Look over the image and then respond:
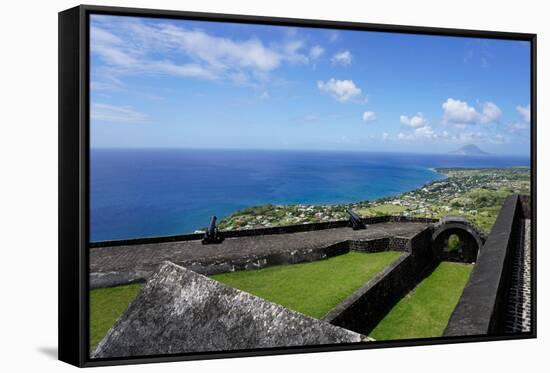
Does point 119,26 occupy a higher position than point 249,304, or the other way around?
point 119,26


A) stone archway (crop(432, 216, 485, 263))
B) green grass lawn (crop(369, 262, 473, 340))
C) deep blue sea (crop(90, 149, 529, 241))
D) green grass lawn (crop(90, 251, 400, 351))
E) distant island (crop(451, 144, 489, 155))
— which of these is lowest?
green grass lawn (crop(369, 262, 473, 340))

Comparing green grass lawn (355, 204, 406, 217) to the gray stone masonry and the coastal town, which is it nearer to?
the coastal town

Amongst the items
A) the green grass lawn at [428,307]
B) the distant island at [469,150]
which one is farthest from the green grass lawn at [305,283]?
the distant island at [469,150]

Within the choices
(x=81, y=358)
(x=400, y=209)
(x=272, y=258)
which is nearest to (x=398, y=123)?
(x=400, y=209)

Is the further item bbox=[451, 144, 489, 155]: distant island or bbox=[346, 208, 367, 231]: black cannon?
bbox=[451, 144, 489, 155]: distant island

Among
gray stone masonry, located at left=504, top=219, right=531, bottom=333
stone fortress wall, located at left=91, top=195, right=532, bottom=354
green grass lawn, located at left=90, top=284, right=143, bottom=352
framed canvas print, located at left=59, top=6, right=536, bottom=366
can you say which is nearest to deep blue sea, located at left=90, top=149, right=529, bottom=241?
framed canvas print, located at left=59, top=6, right=536, bottom=366

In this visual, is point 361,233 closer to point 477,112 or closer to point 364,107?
point 364,107

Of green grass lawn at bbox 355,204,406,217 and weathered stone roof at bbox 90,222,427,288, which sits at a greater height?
green grass lawn at bbox 355,204,406,217
